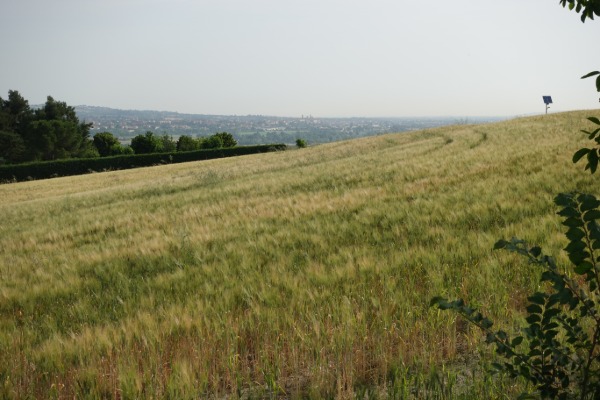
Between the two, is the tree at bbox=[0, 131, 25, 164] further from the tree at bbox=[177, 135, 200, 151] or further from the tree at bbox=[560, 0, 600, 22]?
the tree at bbox=[560, 0, 600, 22]

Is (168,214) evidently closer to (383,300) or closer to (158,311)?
(158,311)

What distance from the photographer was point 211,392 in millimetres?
2607

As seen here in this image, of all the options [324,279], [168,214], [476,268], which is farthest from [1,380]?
[168,214]

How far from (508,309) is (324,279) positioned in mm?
1630

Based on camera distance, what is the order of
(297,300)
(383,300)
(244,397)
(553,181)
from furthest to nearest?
(553,181) < (297,300) < (383,300) < (244,397)

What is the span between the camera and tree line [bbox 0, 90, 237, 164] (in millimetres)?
73438

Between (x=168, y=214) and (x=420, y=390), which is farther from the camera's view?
(x=168, y=214)

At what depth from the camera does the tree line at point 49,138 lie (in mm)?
73438

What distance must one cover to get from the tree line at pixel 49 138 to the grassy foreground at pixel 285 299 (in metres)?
76.1

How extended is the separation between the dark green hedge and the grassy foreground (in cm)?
5235

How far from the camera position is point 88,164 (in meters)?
55.8

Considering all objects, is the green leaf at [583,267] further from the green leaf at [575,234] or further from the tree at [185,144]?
the tree at [185,144]

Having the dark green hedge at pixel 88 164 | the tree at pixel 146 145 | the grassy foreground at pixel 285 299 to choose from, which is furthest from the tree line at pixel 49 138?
the grassy foreground at pixel 285 299

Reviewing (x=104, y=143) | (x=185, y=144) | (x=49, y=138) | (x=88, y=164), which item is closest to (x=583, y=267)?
(x=88, y=164)
